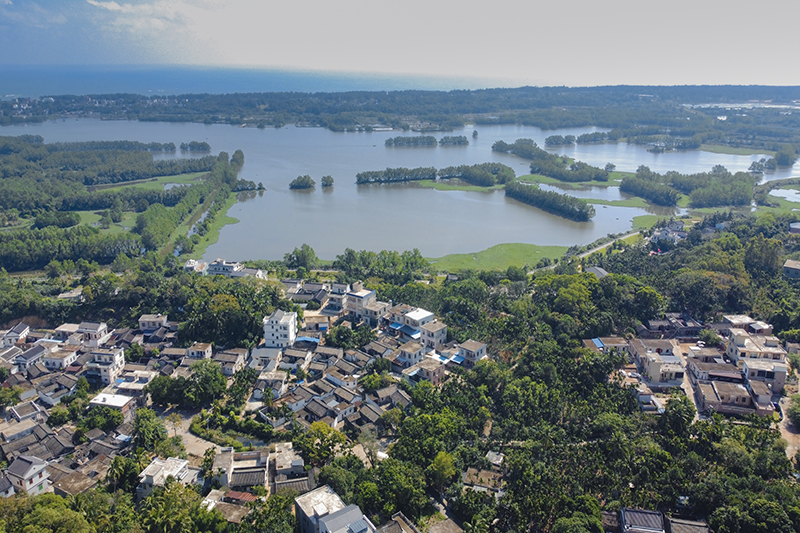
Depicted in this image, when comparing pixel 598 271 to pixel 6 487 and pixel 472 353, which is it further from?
pixel 6 487

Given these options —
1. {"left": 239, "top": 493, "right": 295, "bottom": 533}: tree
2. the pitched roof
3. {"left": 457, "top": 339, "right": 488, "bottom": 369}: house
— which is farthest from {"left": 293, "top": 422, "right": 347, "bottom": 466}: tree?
the pitched roof

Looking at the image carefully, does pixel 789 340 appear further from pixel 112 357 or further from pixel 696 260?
pixel 112 357

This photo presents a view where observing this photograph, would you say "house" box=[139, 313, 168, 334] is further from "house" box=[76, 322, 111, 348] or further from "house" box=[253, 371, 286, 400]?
"house" box=[253, 371, 286, 400]

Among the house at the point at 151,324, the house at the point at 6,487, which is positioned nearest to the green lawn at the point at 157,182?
the house at the point at 151,324

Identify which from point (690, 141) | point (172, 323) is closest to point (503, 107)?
point (690, 141)

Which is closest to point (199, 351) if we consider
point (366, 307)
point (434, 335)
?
point (366, 307)
